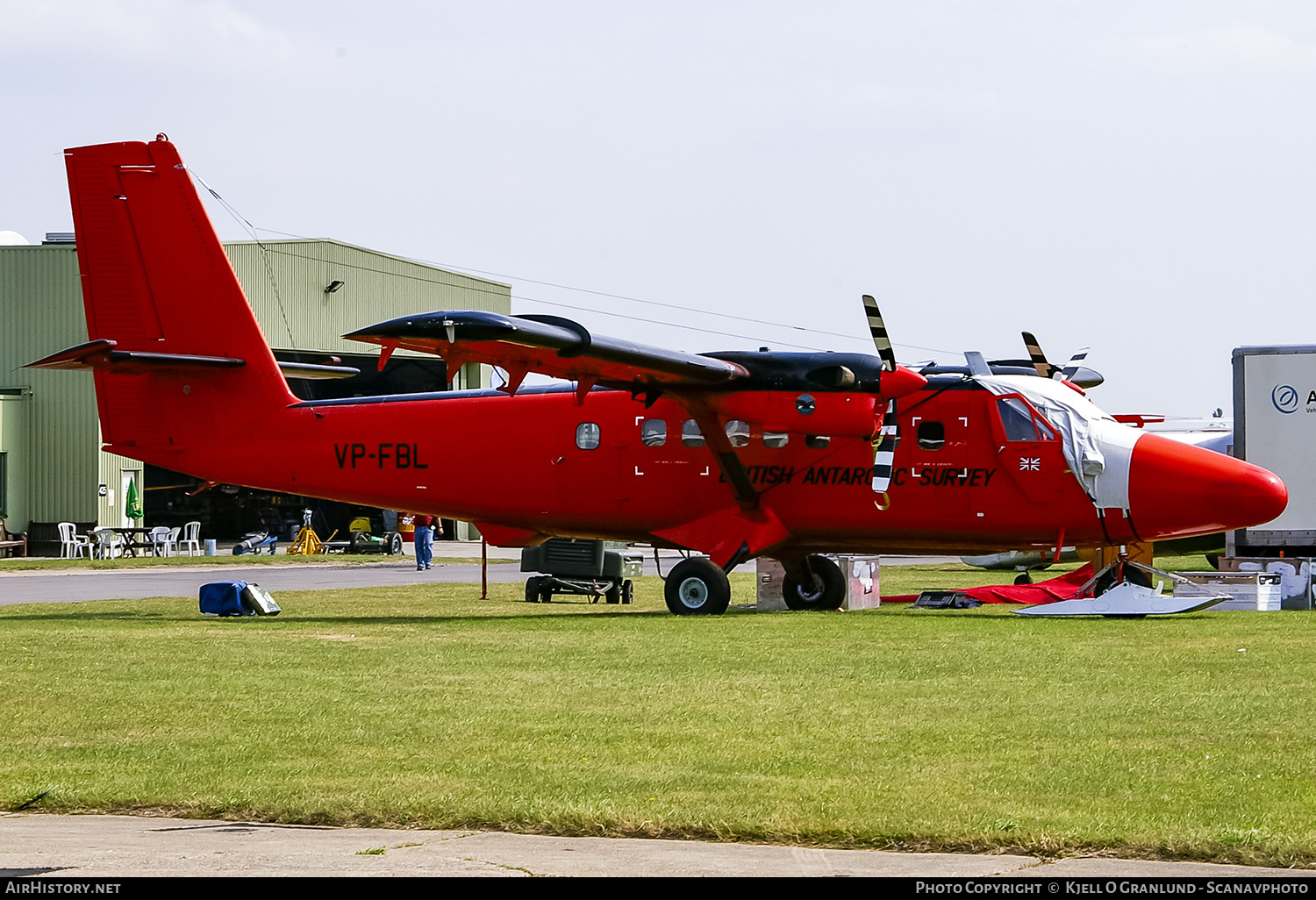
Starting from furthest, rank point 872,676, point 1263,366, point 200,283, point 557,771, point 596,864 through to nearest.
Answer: point 1263,366
point 200,283
point 872,676
point 557,771
point 596,864

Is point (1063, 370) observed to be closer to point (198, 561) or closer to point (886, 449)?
point (886, 449)

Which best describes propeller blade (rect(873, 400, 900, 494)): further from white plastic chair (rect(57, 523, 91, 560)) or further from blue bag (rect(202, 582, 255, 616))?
white plastic chair (rect(57, 523, 91, 560))

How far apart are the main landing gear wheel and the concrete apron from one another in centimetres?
1336

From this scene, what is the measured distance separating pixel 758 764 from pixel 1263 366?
687 inches

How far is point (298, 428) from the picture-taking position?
862 inches

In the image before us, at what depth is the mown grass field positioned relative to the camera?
7.30 m

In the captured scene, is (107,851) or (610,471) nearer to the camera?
(107,851)

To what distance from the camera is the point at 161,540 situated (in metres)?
47.6

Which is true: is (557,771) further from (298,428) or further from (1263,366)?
(1263,366)

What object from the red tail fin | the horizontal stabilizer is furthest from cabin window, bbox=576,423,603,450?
the horizontal stabilizer

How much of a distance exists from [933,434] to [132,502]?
38.0 meters

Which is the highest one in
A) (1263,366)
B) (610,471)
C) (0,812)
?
(1263,366)

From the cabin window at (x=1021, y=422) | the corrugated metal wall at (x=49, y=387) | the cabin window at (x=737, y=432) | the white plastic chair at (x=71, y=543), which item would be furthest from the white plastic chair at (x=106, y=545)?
the cabin window at (x=1021, y=422)

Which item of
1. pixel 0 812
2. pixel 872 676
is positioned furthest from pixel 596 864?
pixel 872 676
